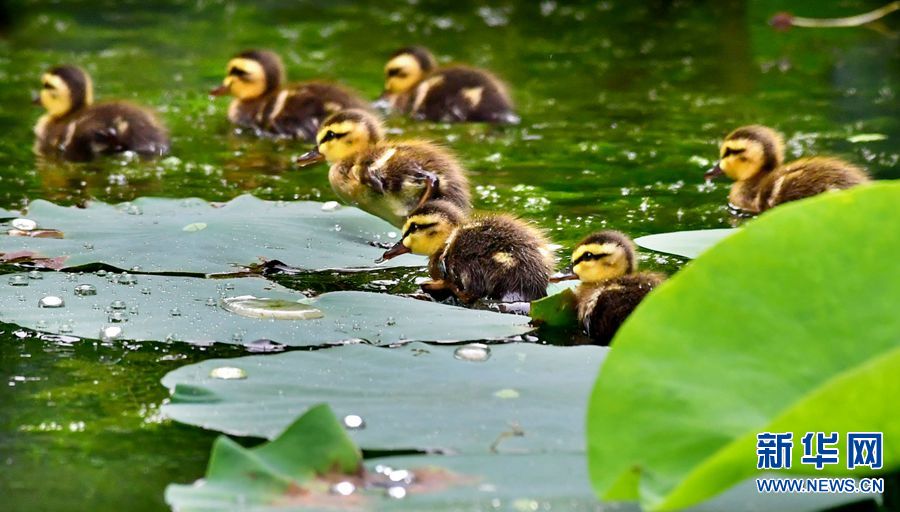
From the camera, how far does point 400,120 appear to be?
18.4ft

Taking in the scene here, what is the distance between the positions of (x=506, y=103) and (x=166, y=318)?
2908 millimetres

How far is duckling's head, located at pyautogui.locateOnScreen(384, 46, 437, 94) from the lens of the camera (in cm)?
579

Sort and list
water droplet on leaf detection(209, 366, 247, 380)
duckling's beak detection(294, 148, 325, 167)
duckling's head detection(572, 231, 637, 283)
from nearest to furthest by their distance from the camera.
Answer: water droplet on leaf detection(209, 366, 247, 380)
duckling's head detection(572, 231, 637, 283)
duckling's beak detection(294, 148, 325, 167)

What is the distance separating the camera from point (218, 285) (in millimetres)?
2842

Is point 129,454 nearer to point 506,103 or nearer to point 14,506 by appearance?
point 14,506

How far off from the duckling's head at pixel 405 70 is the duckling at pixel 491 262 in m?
2.63

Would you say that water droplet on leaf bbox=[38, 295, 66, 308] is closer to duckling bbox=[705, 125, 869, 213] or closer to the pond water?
the pond water

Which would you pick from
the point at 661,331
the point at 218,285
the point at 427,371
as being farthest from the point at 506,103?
the point at 661,331

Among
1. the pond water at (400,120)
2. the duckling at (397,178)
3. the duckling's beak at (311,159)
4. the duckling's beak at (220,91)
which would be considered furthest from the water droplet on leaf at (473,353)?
the duckling's beak at (220,91)

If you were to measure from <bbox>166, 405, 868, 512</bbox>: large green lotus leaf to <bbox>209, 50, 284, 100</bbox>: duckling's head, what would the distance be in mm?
3922

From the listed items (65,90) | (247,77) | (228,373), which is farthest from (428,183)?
(247,77)

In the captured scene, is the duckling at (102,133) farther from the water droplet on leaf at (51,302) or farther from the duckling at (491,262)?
the water droplet on leaf at (51,302)

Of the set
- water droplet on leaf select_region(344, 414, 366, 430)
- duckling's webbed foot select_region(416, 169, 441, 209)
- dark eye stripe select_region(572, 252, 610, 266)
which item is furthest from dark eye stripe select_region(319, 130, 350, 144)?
water droplet on leaf select_region(344, 414, 366, 430)

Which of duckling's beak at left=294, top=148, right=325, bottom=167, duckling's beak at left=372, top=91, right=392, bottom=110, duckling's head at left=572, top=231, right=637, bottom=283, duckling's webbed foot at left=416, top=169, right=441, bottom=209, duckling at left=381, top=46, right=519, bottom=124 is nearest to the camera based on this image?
duckling's head at left=572, top=231, right=637, bottom=283
